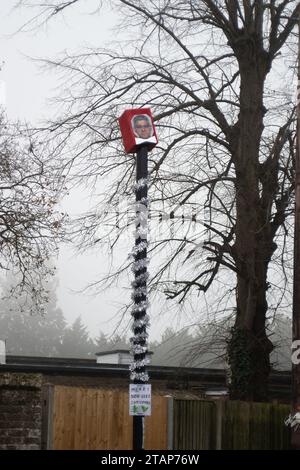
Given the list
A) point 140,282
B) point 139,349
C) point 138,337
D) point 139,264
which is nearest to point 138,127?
point 139,264

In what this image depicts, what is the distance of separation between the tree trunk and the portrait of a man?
8115 millimetres

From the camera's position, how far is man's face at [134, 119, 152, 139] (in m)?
10.1

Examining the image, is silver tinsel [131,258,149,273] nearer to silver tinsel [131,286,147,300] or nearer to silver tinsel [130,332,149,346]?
silver tinsel [131,286,147,300]

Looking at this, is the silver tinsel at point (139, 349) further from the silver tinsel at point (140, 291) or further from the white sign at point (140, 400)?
the silver tinsel at point (140, 291)

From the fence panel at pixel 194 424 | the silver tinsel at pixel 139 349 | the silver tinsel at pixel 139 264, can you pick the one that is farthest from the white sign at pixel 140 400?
the fence panel at pixel 194 424

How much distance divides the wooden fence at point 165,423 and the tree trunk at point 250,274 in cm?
257

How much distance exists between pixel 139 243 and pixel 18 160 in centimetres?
1112

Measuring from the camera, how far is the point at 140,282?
33.1 ft

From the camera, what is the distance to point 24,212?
20453 mm

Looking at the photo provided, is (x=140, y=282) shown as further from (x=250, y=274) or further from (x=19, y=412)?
(x=250, y=274)

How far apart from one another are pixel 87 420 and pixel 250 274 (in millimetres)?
7247

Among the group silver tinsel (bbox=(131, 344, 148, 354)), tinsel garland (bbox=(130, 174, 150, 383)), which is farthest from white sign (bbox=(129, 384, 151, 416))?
silver tinsel (bbox=(131, 344, 148, 354))
